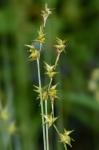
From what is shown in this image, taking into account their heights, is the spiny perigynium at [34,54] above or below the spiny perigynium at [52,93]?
above

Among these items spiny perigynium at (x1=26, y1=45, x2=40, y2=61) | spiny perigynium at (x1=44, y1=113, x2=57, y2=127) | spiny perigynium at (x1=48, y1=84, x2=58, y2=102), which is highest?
spiny perigynium at (x1=26, y1=45, x2=40, y2=61)

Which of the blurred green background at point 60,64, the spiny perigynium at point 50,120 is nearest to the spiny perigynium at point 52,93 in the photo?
the spiny perigynium at point 50,120

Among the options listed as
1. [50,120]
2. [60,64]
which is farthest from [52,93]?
[60,64]

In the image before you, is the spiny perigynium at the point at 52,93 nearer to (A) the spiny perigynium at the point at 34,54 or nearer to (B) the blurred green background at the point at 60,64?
(A) the spiny perigynium at the point at 34,54

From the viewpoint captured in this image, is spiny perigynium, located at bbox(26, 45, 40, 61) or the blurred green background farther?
the blurred green background

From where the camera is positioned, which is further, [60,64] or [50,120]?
[60,64]

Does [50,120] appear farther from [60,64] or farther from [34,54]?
[60,64]

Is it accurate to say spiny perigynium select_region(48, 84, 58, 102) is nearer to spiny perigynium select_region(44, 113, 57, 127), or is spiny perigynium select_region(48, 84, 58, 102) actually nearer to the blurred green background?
spiny perigynium select_region(44, 113, 57, 127)

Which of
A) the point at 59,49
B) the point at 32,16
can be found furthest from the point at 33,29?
the point at 59,49

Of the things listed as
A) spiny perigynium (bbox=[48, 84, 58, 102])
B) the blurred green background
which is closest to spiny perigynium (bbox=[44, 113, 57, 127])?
spiny perigynium (bbox=[48, 84, 58, 102])
